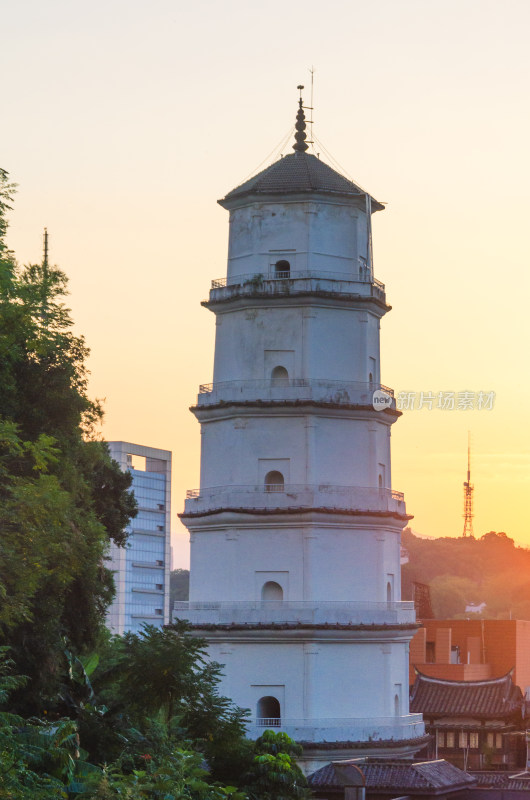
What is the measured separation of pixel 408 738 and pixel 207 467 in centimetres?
1335

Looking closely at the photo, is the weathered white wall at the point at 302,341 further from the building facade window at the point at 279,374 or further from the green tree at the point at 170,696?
the green tree at the point at 170,696

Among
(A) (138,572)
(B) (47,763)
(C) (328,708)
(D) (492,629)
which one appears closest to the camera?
(B) (47,763)

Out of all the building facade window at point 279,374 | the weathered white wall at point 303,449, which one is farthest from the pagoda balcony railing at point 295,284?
the weathered white wall at point 303,449

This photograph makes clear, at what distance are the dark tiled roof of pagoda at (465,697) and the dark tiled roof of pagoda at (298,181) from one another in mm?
25088

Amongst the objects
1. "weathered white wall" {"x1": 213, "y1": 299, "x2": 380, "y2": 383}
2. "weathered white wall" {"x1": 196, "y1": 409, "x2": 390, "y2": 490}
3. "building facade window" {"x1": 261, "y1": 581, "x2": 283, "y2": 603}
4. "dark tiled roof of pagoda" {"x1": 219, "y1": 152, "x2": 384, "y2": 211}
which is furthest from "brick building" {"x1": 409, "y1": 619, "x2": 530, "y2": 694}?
"dark tiled roof of pagoda" {"x1": 219, "y1": 152, "x2": 384, "y2": 211}

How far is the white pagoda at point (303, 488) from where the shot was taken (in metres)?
58.8

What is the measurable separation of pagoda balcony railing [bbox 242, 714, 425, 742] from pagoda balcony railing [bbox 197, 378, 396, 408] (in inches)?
486

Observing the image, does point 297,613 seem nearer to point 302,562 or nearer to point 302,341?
point 302,562

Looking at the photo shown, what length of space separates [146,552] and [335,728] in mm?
107739

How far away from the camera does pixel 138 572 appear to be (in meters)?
163

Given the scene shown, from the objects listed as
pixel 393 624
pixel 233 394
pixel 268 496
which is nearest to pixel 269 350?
pixel 233 394

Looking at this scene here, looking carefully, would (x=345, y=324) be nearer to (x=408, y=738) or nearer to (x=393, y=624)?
(x=393, y=624)

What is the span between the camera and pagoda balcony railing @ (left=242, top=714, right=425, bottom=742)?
189 ft

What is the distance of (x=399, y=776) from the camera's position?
151 ft
